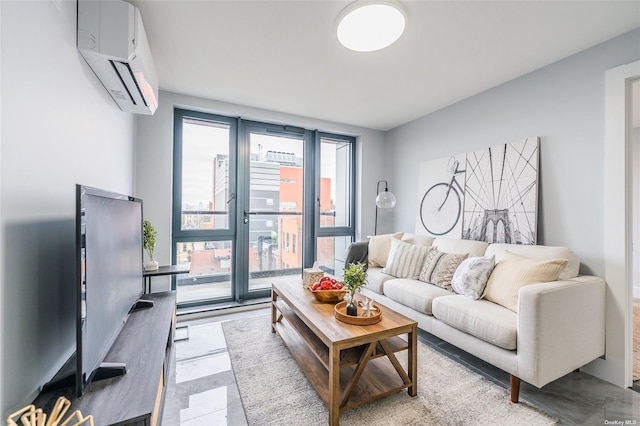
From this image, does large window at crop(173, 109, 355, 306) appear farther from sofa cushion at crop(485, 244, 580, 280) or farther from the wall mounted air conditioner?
sofa cushion at crop(485, 244, 580, 280)

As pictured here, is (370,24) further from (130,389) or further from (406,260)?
(130,389)

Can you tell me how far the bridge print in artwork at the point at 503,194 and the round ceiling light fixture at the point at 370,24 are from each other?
1605mm

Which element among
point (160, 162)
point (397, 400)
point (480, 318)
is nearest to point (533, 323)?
point (480, 318)

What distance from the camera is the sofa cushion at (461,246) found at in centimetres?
263

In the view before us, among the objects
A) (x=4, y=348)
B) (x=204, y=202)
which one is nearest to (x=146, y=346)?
(x=4, y=348)

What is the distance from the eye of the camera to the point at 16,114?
0.95 meters

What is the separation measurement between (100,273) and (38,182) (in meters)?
0.43

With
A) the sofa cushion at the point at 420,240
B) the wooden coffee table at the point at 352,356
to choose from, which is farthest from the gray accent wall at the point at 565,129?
the wooden coffee table at the point at 352,356

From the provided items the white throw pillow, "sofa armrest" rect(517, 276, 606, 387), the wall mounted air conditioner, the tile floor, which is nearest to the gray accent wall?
"sofa armrest" rect(517, 276, 606, 387)

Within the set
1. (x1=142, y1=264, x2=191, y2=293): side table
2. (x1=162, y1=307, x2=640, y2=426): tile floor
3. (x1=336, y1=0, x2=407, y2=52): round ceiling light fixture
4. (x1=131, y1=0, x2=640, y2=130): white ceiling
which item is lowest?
(x1=162, y1=307, x2=640, y2=426): tile floor

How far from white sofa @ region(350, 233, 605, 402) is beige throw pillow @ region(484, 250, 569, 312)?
6 cm

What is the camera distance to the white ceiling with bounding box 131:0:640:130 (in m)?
1.73

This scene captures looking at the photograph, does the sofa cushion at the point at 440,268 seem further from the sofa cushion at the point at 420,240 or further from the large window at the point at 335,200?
the large window at the point at 335,200

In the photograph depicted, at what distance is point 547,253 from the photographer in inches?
83.7
